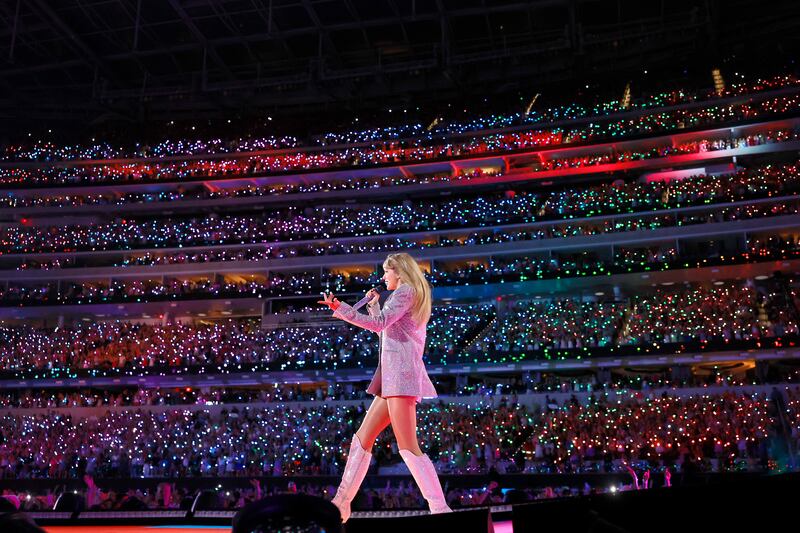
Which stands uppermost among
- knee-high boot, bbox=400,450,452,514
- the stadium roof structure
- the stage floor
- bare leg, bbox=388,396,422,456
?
the stadium roof structure

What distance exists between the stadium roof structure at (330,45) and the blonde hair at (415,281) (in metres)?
27.8

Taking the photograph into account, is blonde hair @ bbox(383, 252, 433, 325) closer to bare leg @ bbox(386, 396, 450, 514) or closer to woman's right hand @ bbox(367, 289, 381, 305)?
woman's right hand @ bbox(367, 289, 381, 305)

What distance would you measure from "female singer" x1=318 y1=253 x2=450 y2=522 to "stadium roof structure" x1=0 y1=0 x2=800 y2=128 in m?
28.0

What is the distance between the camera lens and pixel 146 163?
40.0m

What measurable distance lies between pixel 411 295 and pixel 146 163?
1480 inches

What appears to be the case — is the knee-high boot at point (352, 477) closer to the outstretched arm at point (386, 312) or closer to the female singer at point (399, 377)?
the female singer at point (399, 377)

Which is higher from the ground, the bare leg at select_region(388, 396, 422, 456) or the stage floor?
the bare leg at select_region(388, 396, 422, 456)

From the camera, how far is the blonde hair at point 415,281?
18.7ft

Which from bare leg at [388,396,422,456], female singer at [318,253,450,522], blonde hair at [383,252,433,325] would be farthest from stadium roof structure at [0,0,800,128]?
bare leg at [388,396,422,456]

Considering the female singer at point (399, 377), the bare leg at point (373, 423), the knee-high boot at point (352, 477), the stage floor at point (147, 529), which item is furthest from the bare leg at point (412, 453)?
the stage floor at point (147, 529)

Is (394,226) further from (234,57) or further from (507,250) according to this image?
(234,57)

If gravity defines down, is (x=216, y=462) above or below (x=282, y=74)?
below

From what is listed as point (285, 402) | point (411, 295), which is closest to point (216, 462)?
point (285, 402)

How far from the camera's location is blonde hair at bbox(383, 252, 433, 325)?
5.69 m
